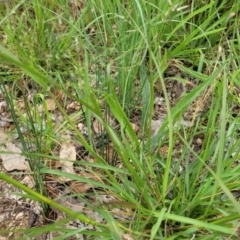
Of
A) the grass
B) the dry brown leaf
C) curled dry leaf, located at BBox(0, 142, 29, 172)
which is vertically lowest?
the dry brown leaf

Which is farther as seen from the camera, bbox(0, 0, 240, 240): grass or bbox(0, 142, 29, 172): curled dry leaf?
bbox(0, 142, 29, 172): curled dry leaf

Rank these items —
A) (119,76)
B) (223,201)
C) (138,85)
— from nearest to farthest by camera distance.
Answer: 1. (223,201)
2. (119,76)
3. (138,85)

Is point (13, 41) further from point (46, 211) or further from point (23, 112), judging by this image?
point (46, 211)

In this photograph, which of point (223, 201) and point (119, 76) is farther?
point (119, 76)

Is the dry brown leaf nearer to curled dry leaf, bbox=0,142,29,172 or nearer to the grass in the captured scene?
the grass

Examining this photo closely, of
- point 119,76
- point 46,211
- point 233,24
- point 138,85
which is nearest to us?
point 46,211

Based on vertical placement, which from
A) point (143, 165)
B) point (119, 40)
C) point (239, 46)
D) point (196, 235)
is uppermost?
point (119, 40)

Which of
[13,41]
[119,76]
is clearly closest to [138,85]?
[119,76]

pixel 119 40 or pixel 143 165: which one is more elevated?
pixel 119 40

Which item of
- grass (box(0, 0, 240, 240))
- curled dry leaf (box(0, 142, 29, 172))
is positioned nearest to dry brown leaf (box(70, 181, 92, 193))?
grass (box(0, 0, 240, 240))
